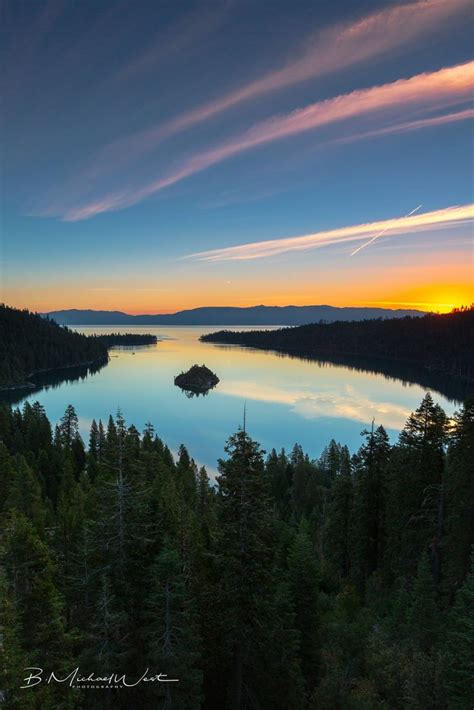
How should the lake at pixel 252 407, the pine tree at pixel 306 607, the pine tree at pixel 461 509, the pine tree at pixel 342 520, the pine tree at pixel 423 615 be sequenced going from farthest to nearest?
the lake at pixel 252 407 < the pine tree at pixel 342 520 < the pine tree at pixel 461 509 < the pine tree at pixel 306 607 < the pine tree at pixel 423 615

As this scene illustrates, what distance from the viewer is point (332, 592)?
109 feet

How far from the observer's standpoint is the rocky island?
17475 centimetres

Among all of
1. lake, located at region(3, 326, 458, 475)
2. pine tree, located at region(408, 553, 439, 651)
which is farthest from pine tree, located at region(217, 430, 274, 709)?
lake, located at region(3, 326, 458, 475)

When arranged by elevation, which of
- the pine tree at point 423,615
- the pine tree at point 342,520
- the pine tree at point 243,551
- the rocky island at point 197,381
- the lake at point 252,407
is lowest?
the lake at point 252,407

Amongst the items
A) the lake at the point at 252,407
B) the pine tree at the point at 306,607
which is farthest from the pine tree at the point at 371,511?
the lake at the point at 252,407

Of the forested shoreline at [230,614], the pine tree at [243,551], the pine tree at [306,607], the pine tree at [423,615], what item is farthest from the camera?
the pine tree at [306,607]

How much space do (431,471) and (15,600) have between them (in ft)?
77.9

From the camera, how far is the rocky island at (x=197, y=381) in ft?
573

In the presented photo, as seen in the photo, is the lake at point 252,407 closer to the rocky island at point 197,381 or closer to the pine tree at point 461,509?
the rocky island at point 197,381

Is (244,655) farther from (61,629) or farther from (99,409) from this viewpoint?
(99,409)

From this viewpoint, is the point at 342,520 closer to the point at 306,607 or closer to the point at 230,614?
the point at 306,607

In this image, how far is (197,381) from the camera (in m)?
179

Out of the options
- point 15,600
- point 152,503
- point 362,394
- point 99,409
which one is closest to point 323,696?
point 152,503

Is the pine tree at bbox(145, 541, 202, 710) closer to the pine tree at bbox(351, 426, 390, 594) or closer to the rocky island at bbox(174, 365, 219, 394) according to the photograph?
the pine tree at bbox(351, 426, 390, 594)
